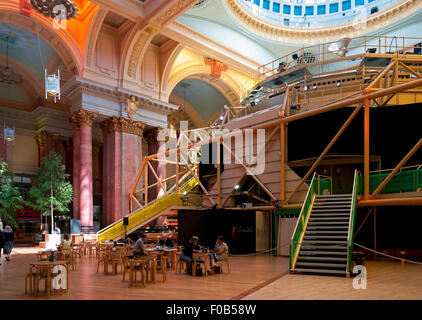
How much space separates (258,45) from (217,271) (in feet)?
82.2

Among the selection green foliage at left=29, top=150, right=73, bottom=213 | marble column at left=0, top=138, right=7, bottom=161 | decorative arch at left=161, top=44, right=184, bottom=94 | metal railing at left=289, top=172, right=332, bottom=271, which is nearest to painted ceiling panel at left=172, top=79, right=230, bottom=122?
decorative arch at left=161, top=44, right=184, bottom=94

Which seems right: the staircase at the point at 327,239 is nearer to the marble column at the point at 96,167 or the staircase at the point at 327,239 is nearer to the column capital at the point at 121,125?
the column capital at the point at 121,125

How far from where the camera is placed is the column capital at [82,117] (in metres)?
21.7

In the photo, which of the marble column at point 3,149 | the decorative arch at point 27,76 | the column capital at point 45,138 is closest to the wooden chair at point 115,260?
the column capital at point 45,138

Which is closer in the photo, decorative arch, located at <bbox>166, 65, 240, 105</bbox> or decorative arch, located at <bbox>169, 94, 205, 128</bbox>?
decorative arch, located at <bbox>166, 65, 240, 105</bbox>

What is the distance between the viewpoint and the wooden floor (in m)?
7.37

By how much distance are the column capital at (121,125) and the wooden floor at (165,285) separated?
12679mm

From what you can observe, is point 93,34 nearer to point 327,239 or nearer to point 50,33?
point 50,33

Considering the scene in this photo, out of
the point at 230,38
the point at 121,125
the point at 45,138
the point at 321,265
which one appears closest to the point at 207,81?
the point at 230,38

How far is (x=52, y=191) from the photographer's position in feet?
70.6

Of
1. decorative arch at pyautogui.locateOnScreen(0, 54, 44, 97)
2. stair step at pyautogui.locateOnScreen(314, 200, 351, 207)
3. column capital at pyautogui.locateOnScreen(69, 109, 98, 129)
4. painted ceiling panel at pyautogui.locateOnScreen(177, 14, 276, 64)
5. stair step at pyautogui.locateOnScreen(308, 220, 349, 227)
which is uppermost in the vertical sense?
painted ceiling panel at pyautogui.locateOnScreen(177, 14, 276, 64)

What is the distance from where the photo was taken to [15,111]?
28.7 m

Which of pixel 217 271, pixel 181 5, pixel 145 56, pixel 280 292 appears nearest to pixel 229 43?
pixel 145 56

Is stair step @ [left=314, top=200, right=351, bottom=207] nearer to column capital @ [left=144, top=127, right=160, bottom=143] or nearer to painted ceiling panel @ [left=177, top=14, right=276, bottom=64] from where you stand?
column capital @ [left=144, top=127, right=160, bottom=143]
